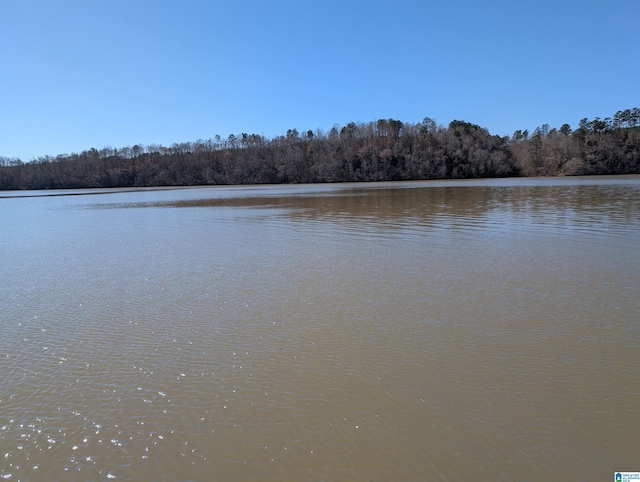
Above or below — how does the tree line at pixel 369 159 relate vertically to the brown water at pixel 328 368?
above

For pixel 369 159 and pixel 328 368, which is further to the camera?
pixel 369 159

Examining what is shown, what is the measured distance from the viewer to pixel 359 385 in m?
4.79

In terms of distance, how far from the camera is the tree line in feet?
305

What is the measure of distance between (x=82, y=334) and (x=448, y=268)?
7.42m

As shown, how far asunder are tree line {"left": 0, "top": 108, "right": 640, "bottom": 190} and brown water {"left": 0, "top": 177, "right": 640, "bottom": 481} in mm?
90328

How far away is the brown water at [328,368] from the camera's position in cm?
363

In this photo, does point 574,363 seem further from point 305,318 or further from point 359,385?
point 305,318

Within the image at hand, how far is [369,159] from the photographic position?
10312 centimetres

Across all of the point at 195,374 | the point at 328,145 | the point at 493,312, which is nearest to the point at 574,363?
the point at 493,312

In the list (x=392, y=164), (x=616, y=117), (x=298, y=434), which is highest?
(x=616, y=117)

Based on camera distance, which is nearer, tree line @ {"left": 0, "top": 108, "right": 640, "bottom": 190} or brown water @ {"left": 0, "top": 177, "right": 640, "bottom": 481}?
brown water @ {"left": 0, "top": 177, "right": 640, "bottom": 481}

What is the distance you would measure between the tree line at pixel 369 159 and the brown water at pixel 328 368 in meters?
90.3

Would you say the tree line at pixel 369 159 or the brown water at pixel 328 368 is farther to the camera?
the tree line at pixel 369 159

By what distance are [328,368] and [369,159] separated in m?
101
